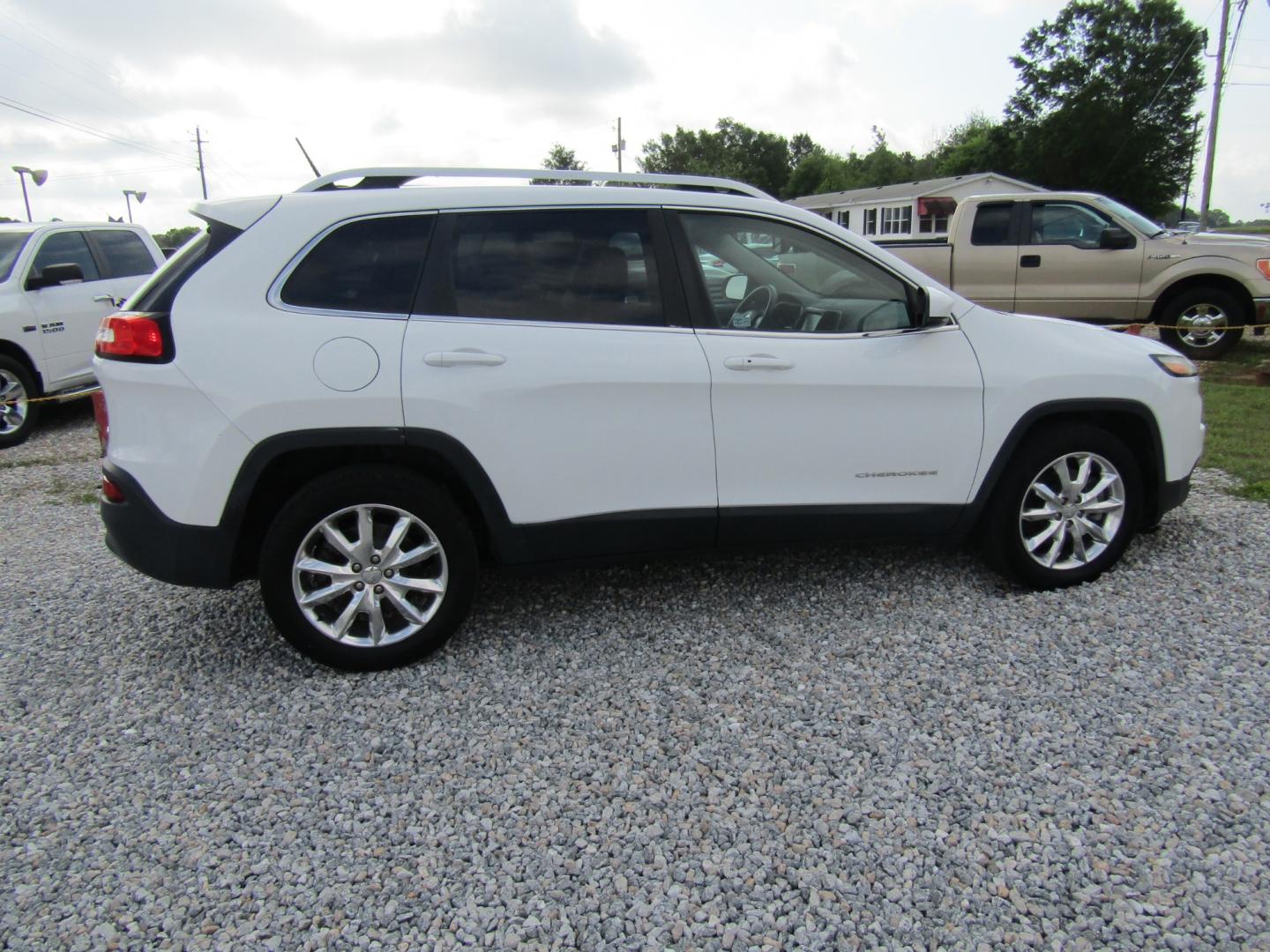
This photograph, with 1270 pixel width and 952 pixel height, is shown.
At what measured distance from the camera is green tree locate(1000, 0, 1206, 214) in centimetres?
4750

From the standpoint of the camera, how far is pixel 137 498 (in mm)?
3229

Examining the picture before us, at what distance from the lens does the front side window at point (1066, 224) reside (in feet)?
34.4

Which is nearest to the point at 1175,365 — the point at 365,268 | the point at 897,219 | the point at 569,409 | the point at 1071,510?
the point at 1071,510

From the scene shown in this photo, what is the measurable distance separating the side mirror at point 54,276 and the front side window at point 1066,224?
10029 millimetres

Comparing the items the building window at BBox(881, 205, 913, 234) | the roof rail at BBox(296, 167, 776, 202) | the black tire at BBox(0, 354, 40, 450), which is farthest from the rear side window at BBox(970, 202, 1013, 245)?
the building window at BBox(881, 205, 913, 234)

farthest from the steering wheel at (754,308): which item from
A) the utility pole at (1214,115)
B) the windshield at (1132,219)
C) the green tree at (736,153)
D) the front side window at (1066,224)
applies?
the green tree at (736,153)

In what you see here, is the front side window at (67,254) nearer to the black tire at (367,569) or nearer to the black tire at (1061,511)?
the black tire at (367,569)

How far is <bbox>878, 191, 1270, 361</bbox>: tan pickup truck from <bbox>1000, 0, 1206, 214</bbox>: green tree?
142ft

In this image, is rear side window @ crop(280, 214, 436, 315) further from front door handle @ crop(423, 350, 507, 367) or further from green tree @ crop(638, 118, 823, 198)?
green tree @ crop(638, 118, 823, 198)

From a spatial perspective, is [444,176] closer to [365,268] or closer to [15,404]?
[365,268]

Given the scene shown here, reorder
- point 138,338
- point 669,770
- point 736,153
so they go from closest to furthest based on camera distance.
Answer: point 669,770 < point 138,338 < point 736,153

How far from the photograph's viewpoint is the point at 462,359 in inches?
129

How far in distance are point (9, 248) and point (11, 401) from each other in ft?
4.72

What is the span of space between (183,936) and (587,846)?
1.01m
